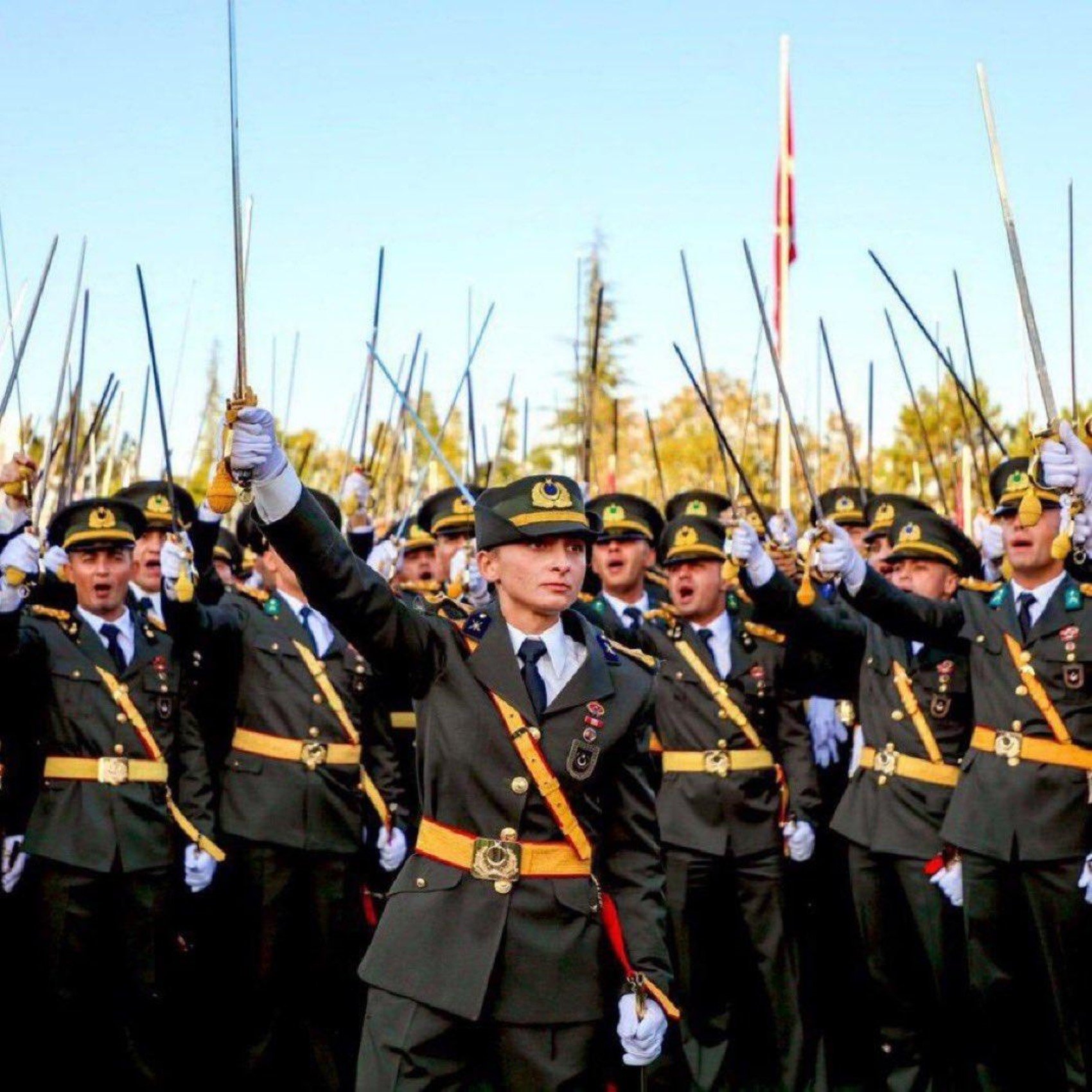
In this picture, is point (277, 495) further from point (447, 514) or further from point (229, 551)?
point (229, 551)

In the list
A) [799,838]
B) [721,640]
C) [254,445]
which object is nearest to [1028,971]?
[799,838]

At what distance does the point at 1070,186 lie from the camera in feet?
19.0

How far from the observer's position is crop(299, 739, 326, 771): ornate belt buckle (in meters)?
7.12

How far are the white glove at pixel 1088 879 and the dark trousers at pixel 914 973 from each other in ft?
2.52

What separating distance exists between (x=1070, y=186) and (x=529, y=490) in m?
2.79

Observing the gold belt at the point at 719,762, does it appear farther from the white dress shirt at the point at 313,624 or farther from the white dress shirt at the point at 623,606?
the white dress shirt at the point at 313,624

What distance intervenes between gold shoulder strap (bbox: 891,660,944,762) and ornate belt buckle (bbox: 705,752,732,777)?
0.92 metres

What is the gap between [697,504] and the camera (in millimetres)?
8992

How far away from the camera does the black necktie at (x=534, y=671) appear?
14.0ft


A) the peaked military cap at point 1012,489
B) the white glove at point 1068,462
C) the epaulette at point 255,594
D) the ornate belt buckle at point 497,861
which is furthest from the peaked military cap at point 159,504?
the white glove at point 1068,462

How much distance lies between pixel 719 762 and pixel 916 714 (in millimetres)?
1012

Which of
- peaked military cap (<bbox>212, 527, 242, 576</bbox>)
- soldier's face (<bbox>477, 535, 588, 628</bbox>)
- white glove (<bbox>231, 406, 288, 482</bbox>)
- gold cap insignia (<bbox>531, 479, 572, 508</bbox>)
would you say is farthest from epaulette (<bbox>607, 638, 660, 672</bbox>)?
peaked military cap (<bbox>212, 527, 242, 576</bbox>)

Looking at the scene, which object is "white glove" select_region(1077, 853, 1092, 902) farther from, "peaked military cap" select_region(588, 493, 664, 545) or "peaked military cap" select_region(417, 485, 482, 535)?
"peaked military cap" select_region(417, 485, 482, 535)

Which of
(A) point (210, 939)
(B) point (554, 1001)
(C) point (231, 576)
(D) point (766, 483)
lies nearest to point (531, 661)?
(B) point (554, 1001)
